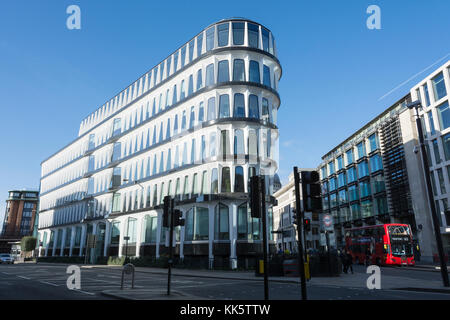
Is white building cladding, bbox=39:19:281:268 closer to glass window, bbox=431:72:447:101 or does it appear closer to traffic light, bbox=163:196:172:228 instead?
traffic light, bbox=163:196:172:228

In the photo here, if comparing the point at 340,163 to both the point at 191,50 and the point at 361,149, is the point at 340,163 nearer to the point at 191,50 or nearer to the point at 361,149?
the point at 361,149

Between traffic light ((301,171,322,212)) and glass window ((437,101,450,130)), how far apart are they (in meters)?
40.8

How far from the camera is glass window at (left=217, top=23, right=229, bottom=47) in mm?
36312

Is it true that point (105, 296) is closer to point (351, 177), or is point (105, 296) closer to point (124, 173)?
point (124, 173)

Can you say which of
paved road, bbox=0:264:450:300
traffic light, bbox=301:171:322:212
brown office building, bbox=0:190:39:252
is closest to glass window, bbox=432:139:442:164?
paved road, bbox=0:264:450:300

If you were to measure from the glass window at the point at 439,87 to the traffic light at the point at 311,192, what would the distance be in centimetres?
4208

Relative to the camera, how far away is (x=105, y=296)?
11922mm

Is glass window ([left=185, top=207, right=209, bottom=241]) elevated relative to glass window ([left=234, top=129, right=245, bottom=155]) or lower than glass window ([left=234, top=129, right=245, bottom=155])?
lower

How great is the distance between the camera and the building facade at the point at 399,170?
4169 centimetres

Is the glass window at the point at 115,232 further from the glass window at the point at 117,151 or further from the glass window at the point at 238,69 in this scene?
the glass window at the point at 238,69

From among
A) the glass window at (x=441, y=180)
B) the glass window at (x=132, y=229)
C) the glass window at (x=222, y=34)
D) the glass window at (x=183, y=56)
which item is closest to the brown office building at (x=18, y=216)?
the glass window at (x=132, y=229)

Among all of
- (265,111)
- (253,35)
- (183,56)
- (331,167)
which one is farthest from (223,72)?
(331,167)

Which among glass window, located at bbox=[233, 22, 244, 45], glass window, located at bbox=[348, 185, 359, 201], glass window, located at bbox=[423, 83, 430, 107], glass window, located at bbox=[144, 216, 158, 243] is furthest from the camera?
glass window, located at bbox=[348, 185, 359, 201]
